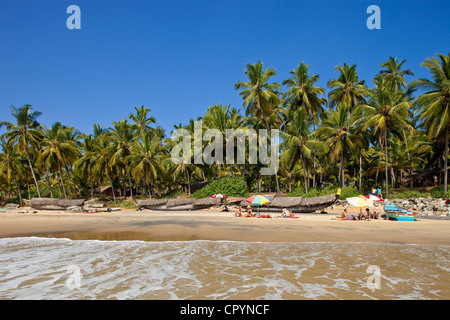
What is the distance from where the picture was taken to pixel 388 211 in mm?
15312

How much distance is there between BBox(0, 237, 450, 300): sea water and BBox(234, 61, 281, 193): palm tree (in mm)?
19935

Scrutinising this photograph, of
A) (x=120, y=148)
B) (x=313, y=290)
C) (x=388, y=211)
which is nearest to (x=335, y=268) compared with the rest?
(x=313, y=290)

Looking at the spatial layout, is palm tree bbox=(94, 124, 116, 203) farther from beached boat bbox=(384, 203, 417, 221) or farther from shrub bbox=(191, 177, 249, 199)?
beached boat bbox=(384, 203, 417, 221)

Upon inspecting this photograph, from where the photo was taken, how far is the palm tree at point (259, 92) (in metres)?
27.6

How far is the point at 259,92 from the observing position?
90.8ft

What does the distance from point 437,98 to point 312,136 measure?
1013cm

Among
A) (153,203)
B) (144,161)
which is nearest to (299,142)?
(153,203)

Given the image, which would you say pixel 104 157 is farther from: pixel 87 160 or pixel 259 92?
pixel 259 92

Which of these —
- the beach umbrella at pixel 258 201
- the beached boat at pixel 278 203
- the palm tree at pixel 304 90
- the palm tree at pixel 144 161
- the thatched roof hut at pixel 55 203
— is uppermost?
the palm tree at pixel 304 90

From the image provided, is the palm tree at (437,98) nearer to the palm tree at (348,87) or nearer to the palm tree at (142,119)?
the palm tree at (348,87)

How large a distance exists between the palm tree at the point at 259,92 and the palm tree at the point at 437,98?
12061 mm
